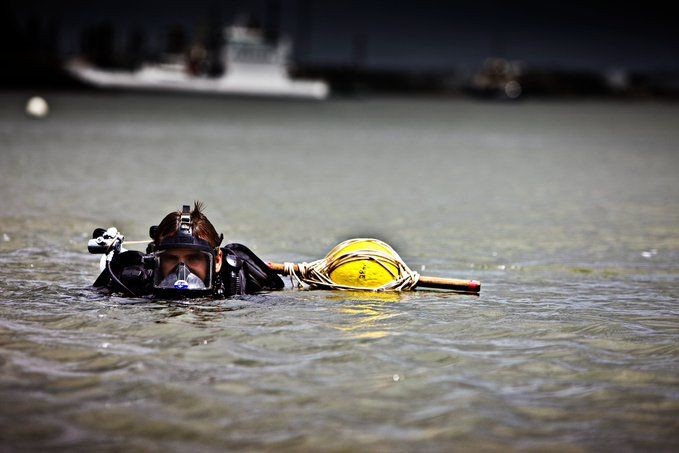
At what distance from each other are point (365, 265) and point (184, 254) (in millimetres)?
2367

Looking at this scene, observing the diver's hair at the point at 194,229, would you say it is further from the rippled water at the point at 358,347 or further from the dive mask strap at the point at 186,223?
the rippled water at the point at 358,347

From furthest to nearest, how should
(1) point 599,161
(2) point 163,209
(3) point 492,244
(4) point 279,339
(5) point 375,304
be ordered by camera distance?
(1) point 599,161 < (2) point 163,209 < (3) point 492,244 < (5) point 375,304 < (4) point 279,339

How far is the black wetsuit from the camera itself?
34.3ft

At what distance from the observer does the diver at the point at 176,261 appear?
32.5ft

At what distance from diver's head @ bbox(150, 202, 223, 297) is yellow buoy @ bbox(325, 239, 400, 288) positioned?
1723 millimetres

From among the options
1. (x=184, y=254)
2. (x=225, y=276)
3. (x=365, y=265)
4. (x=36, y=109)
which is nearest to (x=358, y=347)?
(x=184, y=254)

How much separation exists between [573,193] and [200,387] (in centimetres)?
2236

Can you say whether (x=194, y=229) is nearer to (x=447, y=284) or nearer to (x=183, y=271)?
(x=183, y=271)

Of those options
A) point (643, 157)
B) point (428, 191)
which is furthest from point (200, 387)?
point (643, 157)

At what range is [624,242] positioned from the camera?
17578 millimetres

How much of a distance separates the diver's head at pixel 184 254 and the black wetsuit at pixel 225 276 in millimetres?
324

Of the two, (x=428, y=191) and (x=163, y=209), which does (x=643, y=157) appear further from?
(x=163, y=209)

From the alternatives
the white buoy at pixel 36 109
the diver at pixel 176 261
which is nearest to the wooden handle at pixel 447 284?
the diver at pixel 176 261

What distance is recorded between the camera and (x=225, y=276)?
35.5ft
